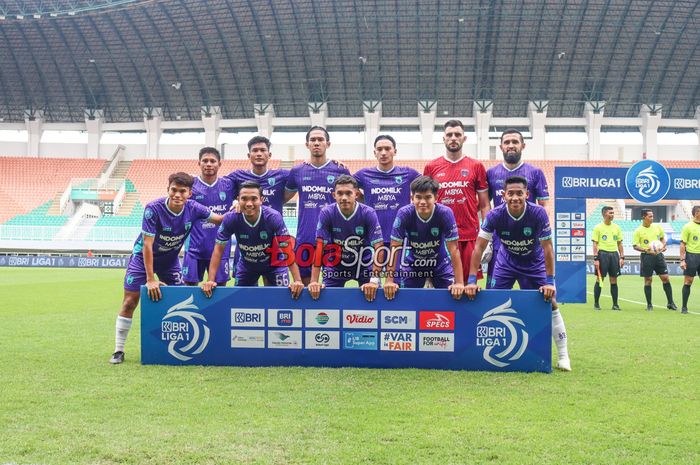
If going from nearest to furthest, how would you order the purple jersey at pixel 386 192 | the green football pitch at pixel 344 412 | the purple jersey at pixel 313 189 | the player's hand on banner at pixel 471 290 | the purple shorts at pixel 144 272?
the green football pitch at pixel 344 412 < the player's hand on banner at pixel 471 290 < the purple shorts at pixel 144 272 < the purple jersey at pixel 386 192 < the purple jersey at pixel 313 189

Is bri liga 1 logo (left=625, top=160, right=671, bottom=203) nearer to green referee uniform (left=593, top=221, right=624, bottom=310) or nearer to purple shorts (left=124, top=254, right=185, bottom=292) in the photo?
green referee uniform (left=593, top=221, right=624, bottom=310)

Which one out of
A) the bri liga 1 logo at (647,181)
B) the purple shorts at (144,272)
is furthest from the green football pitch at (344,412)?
the bri liga 1 logo at (647,181)

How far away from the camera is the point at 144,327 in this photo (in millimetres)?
5812

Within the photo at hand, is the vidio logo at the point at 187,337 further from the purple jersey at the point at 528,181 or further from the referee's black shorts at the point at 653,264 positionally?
the referee's black shorts at the point at 653,264

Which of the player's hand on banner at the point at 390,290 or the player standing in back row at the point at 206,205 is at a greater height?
the player standing in back row at the point at 206,205

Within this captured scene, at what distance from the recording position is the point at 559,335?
5.78 meters

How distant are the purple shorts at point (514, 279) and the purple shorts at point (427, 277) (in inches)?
17.0

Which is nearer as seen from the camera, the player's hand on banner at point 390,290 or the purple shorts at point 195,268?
the player's hand on banner at point 390,290

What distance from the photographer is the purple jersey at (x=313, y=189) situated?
7035 mm

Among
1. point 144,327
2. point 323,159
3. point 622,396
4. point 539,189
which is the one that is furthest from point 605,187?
point 144,327

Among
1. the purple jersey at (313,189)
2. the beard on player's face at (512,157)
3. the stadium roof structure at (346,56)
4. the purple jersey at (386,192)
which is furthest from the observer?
the stadium roof structure at (346,56)

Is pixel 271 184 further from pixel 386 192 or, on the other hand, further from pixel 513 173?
pixel 513 173

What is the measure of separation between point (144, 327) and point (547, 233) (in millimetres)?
3871

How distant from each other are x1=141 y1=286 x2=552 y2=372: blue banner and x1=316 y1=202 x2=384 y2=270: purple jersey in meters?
0.64
